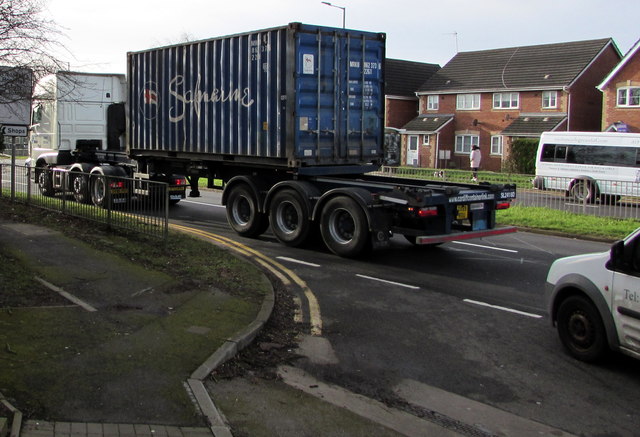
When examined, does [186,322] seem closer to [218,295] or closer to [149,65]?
[218,295]

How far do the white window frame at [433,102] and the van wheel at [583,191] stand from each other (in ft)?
95.3

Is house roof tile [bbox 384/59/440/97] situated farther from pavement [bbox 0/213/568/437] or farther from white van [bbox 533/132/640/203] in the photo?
pavement [bbox 0/213/568/437]

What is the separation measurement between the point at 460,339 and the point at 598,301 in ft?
5.26

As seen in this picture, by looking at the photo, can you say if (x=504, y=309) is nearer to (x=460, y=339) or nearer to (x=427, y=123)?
(x=460, y=339)

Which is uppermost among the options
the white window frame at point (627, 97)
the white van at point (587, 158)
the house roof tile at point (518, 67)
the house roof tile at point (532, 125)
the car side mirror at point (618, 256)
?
the house roof tile at point (518, 67)

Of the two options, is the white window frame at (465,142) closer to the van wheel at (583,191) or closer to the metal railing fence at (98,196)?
the van wheel at (583,191)

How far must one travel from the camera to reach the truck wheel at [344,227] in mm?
10797

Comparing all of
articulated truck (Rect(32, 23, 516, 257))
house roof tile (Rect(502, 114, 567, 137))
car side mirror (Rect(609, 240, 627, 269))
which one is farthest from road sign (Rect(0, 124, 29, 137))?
house roof tile (Rect(502, 114, 567, 137))

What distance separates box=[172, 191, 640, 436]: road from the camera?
5.30 meters

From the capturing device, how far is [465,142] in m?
46.1

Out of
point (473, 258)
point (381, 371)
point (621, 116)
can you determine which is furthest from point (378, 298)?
point (621, 116)

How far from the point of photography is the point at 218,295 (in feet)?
26.5

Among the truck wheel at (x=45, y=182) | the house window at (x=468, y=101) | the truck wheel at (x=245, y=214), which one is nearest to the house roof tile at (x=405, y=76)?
the house window at (x=468, y=101)

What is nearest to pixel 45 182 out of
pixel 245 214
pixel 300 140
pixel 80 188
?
pixel 80 188
